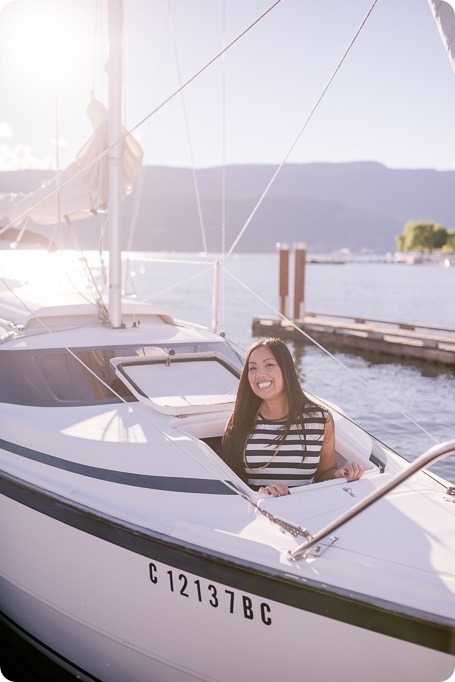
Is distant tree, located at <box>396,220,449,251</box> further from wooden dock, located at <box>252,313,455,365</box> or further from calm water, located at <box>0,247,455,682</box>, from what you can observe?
wooden dock, located at <box>252,313,455,365</box>

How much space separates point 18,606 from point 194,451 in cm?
185

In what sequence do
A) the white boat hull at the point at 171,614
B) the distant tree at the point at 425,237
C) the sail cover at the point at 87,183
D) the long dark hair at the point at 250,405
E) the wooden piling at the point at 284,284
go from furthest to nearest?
the distant tree at the point at 425,237 → the wooden piling at the point at 284,284 → the sail cover at the point at 87,183 → the long dark hair at the point at 250,405 → the white boat hull at the point at 171,614

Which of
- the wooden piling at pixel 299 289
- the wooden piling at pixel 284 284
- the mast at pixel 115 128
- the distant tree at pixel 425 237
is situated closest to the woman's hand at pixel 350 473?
the mast at pixel 115 128

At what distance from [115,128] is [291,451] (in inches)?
129

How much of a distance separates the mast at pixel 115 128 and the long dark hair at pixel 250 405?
82.4 inches

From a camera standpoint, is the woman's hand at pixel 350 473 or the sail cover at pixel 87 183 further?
the sail cover at pixel 87 183

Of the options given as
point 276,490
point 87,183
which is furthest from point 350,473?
point 87,183

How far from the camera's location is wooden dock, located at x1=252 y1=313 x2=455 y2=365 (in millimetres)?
18078

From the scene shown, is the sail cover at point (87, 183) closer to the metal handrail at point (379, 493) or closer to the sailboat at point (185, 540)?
the sailboat at point (185, 540)

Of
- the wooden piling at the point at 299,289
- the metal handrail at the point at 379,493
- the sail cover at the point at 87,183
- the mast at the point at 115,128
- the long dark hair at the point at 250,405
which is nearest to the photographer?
the metal handrail at the point at 379,493

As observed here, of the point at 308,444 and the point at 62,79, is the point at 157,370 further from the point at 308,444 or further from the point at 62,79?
Answer: the point at 62,79

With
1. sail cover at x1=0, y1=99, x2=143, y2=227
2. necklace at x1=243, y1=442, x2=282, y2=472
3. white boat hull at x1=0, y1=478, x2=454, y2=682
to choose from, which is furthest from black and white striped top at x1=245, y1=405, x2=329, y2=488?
sail cover at x1=0, y1=99, x2=143, y2=227

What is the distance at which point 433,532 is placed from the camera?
353 cm

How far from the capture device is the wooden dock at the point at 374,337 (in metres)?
18.1
